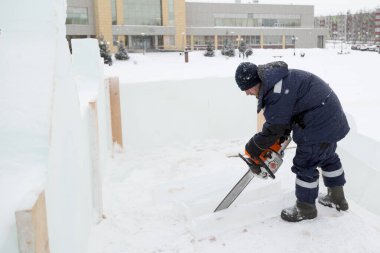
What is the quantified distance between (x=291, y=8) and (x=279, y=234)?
59.3 metres

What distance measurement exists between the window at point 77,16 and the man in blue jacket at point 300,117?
44.8 meters

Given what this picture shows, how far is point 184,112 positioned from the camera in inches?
237

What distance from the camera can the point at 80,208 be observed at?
250 centimetres

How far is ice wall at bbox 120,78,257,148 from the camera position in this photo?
579cm

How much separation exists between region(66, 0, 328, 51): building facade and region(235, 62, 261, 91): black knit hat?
134ft

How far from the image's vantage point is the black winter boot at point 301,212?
10.00 ft

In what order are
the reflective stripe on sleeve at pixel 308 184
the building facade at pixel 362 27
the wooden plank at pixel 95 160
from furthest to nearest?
the building facade at pixel 362 27, the wooden plank at pixel 95 160, the reflective stripe on sleeve at pixel 308 184

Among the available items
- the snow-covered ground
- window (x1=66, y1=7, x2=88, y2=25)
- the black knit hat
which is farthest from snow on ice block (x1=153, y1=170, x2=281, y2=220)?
window (x1=66, y1=7, x2=88, y2=25)

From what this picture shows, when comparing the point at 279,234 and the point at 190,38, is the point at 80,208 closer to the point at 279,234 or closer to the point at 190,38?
the point at 279,234

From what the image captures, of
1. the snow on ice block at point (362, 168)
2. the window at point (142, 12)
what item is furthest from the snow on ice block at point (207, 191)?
the window at point (142, 12)

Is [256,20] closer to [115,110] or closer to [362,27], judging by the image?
[362,27]

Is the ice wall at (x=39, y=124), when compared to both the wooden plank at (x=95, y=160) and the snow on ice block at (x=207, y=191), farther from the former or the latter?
the snow on ice block at (x=207, y=191)

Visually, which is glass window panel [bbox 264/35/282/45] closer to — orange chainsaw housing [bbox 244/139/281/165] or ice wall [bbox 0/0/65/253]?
orange chainsaw housing [bbox 244/139/281/165]

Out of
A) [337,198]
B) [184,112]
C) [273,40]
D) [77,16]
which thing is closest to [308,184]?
[337,198]
